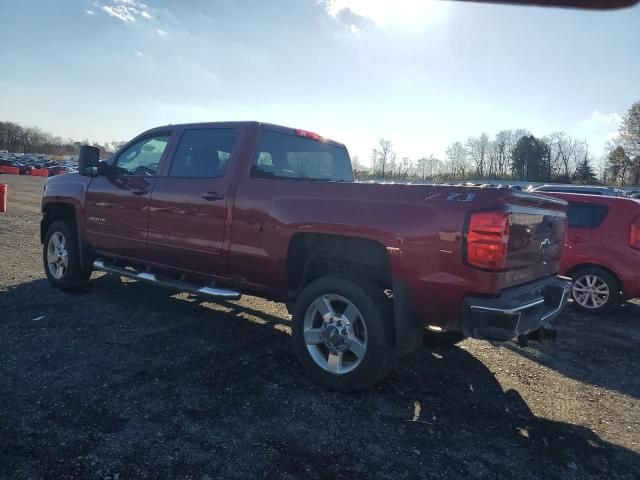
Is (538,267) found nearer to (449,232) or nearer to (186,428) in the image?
(449,232)

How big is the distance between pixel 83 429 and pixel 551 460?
2.83 meters

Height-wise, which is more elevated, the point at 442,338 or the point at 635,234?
the point at 635,234

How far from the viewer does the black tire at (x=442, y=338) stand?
445 centimetres

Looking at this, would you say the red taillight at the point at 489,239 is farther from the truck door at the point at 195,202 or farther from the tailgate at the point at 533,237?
the truck door at the point at 195,202

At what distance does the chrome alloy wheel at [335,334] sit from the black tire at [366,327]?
0.03m

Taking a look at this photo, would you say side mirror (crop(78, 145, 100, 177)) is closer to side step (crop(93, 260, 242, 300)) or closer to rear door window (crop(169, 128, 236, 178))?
side step (crop(93, 260, 242, 300))

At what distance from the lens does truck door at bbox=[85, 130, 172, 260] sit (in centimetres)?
499

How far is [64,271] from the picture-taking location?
5930mm

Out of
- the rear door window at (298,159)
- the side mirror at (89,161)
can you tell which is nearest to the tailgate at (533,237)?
the rear door window at (298,159)

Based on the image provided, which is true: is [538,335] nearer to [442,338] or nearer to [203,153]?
[442,338]

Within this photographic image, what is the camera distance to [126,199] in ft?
16.9

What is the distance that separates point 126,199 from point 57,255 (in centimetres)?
170

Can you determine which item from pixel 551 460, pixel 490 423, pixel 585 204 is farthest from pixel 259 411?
pixel 585 204

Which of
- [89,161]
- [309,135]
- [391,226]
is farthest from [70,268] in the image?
[391,226]
